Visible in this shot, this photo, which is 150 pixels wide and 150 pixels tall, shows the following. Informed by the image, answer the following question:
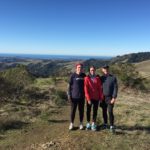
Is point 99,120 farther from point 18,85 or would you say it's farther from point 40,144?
point 18,85

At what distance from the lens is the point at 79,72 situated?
10.2m

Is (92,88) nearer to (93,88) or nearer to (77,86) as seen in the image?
(93,88)

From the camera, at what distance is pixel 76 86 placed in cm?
1032

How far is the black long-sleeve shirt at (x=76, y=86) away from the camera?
10.3 metres

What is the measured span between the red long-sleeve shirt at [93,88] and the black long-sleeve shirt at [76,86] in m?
0.17

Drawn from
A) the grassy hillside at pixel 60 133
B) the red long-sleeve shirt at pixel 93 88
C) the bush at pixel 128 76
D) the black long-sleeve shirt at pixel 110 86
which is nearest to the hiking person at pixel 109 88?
the black long-sleeve shirt at pixel 110 86

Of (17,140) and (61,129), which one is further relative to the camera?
(61,129)

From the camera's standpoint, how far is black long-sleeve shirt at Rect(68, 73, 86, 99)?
10.3 meters

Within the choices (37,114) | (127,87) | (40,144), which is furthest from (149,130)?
(127,87)

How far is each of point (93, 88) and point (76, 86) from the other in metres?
0.57

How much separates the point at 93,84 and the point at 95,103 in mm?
706

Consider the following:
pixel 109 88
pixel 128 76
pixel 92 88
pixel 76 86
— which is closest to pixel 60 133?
pixel 76 86

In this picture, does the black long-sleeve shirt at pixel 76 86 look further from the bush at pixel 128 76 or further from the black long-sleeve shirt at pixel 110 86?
the bush at pixel 128 76

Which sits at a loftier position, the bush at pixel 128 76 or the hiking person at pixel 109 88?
the hiking person at pixel 109 88
